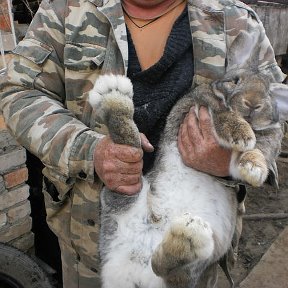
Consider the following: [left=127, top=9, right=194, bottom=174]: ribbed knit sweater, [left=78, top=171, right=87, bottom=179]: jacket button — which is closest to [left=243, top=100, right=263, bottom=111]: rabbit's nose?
A: [left=127, top=9, right=194, bottom=174]: ribbed knit sweater

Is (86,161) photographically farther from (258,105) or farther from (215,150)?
(258,105)

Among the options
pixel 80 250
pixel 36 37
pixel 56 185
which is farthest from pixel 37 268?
pixel 36 37

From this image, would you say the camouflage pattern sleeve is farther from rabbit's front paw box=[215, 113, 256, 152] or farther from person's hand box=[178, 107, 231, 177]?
rabbit's front paw box=[215, 113, 256, 152]

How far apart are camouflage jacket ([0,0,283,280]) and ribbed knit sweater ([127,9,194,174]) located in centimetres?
5

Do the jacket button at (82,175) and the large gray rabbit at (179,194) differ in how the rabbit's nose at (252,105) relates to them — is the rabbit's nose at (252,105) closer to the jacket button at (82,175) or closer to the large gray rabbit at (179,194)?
the large gray rabbit at (179,194)

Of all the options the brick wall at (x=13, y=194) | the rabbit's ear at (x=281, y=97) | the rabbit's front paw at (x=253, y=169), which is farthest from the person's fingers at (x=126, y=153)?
the brick wall at (x=13, y=194)

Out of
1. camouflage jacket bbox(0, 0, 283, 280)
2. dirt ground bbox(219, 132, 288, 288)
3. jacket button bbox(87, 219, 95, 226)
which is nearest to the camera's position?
camouflage jacket bbox(0, 0, 283, 280)

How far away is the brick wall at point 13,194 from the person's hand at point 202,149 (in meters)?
1.57

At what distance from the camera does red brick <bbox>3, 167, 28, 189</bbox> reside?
3283 mm

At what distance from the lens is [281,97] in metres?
2.27

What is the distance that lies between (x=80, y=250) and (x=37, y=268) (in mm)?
1053

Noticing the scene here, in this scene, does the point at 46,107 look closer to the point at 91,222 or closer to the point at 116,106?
the point at 116,106

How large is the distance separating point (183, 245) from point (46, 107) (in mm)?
852

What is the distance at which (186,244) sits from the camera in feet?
5.80
